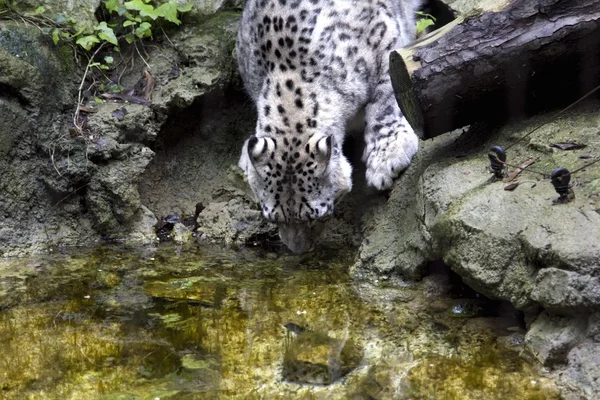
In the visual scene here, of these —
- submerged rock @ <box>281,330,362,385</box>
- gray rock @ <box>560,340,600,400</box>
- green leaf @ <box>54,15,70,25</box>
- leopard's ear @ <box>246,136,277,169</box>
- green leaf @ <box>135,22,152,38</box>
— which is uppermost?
green leaf @ <box>54,15,70,25</box>

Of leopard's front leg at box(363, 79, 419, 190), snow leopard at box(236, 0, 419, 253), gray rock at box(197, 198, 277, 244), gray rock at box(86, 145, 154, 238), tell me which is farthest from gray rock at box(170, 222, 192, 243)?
leopard's front leg at box(363, 79, 419, 190)

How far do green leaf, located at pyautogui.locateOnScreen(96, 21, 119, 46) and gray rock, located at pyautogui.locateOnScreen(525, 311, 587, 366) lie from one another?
169 inches

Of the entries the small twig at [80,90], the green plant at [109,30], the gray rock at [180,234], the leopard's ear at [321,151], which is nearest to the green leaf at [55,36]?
the green plant at [109,30]

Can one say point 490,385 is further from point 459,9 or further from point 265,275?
point 459,9

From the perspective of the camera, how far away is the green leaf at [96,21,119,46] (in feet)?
22.7

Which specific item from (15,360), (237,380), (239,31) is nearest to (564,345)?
(237,380)

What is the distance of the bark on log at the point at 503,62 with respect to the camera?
472cm

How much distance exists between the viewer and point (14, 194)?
21.1 feet

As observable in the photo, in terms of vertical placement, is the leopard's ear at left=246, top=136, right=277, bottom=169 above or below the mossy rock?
below

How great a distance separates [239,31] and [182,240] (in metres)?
1.74

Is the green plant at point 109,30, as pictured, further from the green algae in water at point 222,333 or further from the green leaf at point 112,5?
the green algae in water at point 222,333

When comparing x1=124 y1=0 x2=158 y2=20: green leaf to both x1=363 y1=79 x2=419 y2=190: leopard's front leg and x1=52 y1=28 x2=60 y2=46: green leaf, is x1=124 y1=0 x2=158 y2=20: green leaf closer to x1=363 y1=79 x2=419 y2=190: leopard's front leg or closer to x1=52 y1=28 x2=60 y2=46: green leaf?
x1=52 y1=28 x2=60 y2=46: green leaf

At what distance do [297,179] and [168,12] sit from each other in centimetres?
247

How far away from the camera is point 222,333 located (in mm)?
4703
